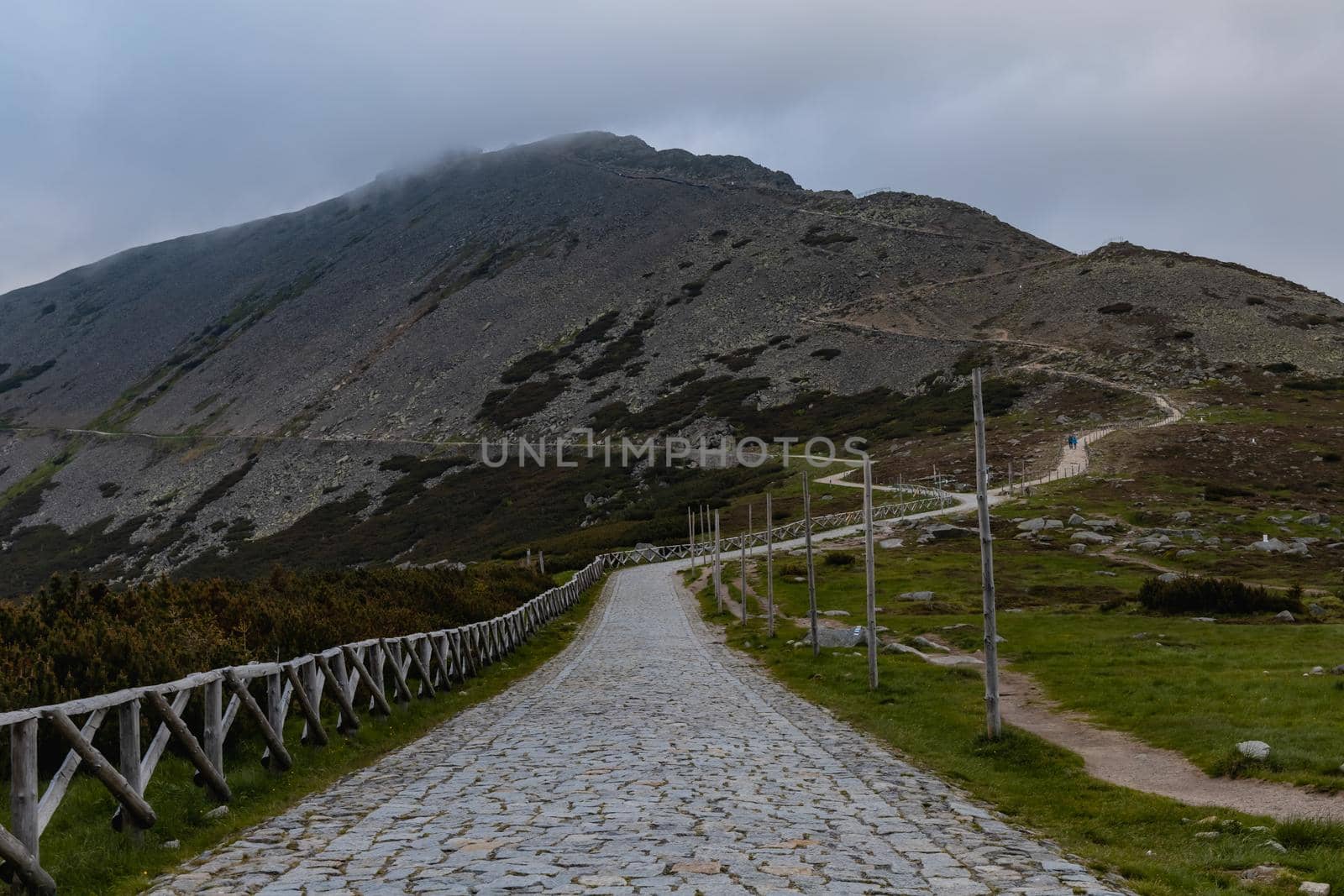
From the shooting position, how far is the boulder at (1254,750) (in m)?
12.3

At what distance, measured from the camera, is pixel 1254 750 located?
40.7ft

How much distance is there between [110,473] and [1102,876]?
148 metres

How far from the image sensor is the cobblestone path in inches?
294

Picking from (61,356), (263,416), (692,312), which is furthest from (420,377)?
(61,356)

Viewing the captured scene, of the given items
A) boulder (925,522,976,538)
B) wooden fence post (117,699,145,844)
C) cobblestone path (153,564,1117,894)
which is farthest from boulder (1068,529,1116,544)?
wooden fence post (117,699,145,844)

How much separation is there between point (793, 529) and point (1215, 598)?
118 feet

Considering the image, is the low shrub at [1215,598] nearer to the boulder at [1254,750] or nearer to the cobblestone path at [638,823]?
the cobblestone path at [638,823]

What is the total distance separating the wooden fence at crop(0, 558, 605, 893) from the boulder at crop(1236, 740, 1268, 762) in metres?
10.8

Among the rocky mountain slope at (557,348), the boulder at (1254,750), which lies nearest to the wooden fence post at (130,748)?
the boulder at (1254,750)

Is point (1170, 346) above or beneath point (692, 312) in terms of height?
beneath

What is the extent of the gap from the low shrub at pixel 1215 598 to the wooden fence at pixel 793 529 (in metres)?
31.2

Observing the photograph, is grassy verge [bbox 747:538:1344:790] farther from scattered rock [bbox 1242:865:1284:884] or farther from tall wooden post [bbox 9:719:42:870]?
tall wooden post [bbox 9:719:42:870]

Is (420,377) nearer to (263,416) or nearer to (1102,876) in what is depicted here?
(263,416)

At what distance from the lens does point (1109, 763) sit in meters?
13.5
